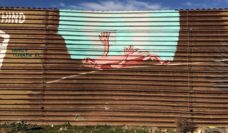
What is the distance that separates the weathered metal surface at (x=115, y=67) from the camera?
14164 mm

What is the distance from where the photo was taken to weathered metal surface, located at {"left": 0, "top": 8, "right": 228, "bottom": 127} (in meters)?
14.2

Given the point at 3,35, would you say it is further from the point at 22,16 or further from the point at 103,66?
the point at 103,66

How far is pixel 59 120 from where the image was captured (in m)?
14.2

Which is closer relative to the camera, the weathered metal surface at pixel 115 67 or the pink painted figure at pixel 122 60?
the weathered metal surface at pixel 115 67

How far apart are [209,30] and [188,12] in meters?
0.91

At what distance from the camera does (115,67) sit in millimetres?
14375

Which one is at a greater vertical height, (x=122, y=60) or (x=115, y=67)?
(x=122, y=60)

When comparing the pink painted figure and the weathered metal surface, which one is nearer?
the weathered metal surface

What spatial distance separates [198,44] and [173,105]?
215 centimetres

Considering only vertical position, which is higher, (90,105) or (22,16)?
(22,16)

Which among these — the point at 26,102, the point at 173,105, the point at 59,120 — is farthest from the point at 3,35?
the point at 173,105

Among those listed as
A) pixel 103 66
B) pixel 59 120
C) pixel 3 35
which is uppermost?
pixel 3 35

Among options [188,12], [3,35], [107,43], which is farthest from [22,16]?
[188,12]

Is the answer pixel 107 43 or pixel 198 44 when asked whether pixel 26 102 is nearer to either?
pixel 107 43
